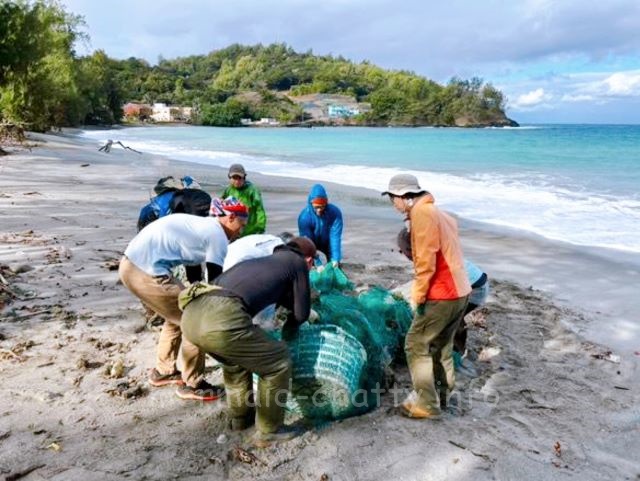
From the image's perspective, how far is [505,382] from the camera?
486 centimetres

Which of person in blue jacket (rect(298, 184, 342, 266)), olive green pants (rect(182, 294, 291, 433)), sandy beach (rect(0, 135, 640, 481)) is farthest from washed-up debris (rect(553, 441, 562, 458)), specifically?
person in blue jacket (rect(298, 184, 342, 266))

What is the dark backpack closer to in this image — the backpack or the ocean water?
the backpack

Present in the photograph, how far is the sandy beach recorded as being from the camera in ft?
11.8

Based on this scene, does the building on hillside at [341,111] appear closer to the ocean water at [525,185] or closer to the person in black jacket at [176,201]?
the ocean water at [525,185]

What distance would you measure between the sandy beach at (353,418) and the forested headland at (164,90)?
14252 millimetres

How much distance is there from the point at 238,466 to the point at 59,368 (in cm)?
202

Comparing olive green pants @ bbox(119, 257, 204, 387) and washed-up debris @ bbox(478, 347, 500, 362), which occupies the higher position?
olive green pants @ bbox(119, 257, 204, 387)

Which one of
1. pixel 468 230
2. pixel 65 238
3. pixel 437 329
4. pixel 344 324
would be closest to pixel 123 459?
pixel 344 324

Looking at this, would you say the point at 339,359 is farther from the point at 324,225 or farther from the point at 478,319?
the point at 324,225

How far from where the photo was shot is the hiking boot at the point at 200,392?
4.34 metres

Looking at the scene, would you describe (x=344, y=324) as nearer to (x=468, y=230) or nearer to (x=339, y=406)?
(x=339, y=406)

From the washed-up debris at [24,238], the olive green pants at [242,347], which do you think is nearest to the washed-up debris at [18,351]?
the olive green pants at [242,347]

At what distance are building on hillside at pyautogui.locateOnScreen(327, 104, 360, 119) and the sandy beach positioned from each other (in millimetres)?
135974

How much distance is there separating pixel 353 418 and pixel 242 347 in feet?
3.75
